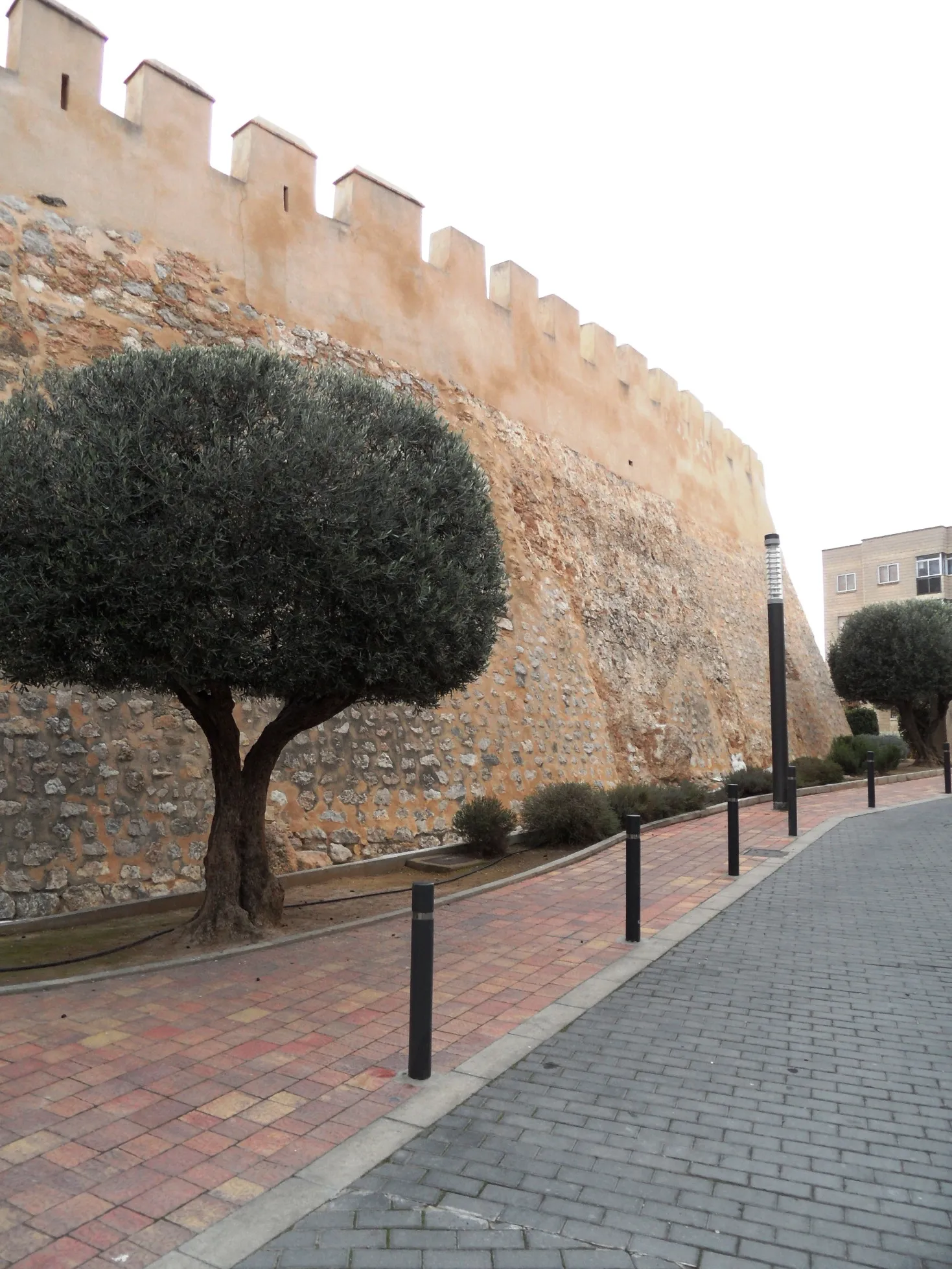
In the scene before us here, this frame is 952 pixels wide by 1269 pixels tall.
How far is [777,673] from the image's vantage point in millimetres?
14578

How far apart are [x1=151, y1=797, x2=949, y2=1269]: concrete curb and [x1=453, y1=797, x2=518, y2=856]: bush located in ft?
13.4

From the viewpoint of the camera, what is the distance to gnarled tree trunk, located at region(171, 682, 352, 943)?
21.9 feet

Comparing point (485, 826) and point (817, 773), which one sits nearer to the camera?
point (485, 826)

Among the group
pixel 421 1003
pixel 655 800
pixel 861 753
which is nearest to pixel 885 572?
pixel 861 753

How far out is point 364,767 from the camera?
403 inches

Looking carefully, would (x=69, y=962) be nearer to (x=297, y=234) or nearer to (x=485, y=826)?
(x=485, y=826)

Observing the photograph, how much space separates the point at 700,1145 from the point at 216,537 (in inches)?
166

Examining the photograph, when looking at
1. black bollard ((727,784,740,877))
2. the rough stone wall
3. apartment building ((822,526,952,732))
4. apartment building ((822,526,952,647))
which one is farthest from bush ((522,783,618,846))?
apartment building ((822,526,952,732))

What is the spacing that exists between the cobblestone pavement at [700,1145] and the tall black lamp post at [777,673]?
8.36 meters

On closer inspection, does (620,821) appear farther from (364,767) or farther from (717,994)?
(717,994)

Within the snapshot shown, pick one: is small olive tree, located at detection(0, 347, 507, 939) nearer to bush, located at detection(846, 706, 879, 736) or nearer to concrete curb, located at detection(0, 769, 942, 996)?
concrete curb, located at detection(0, 769, 942, 996)

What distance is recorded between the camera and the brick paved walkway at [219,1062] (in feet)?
10.0

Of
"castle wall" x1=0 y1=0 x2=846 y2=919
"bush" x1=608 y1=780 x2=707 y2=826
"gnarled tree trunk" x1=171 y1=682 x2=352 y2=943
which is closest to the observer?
"gnarled tree trunk" x1=171 y1=682 x2=352 y2=943

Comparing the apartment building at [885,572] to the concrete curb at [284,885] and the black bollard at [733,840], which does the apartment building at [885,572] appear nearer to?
the concrete curb at [284,885]
